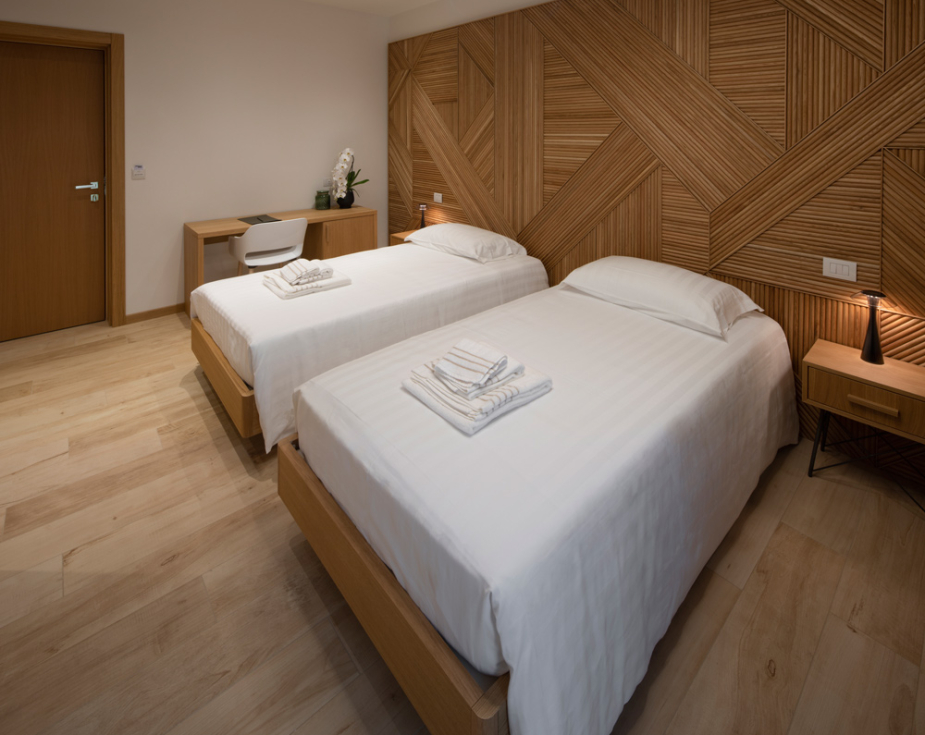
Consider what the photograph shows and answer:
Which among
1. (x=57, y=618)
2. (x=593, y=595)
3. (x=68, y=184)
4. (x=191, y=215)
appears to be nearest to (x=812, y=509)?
(x=593, y=595)

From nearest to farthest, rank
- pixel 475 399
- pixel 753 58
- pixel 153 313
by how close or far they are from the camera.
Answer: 1. pixel 475 399
2. pixel 753 58
3. pixel 153 313

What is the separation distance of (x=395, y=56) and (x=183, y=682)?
4983 mm

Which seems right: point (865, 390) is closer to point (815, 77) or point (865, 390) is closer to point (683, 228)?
point (683, 228)

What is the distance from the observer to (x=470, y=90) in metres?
3.93

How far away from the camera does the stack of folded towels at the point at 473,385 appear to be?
1.57 metres

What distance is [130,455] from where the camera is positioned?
7.91 feet

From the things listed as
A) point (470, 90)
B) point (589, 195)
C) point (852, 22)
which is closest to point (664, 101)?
point (589, 195)

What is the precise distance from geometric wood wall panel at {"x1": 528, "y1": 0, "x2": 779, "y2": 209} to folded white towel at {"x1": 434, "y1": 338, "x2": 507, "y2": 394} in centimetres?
172

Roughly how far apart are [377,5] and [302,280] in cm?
300

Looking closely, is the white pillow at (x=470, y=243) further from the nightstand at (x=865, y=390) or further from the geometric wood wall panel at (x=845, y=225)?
the nightstand at (x=865, y=390)

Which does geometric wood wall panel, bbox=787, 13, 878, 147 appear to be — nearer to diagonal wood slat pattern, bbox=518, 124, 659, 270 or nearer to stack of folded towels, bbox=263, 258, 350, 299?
diagonal wood slat pattern, bbox=518, 124, 659, 270

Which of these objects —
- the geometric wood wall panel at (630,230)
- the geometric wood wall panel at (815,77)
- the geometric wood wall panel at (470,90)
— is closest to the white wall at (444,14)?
the geometric wood wall panel at (470,90)

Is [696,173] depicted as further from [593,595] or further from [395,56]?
[395,56]

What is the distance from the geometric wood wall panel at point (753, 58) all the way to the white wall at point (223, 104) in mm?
3253
